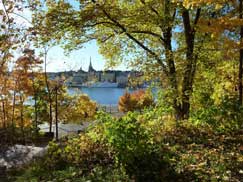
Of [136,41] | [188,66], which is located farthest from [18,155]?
[136,41]

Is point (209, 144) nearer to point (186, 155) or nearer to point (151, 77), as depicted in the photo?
point (186, 155)

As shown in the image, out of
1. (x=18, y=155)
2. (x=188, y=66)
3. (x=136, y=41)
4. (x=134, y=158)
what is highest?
(x=136, y=41)

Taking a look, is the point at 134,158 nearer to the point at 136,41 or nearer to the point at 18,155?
the point at 18,155

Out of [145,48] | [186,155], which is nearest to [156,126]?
[186,155]

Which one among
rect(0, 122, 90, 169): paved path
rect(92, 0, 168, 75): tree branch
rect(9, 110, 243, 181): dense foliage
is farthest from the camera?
rect(92, 0, 168, 75): tree branch

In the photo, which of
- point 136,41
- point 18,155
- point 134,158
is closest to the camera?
point 134,158

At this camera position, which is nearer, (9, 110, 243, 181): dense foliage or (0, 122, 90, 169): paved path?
(9, 110, 243, 181): dense foliage

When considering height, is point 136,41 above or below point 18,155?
above

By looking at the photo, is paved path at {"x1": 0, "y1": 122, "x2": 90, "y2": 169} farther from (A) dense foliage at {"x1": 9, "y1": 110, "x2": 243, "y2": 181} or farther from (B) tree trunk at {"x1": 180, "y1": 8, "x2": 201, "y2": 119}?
(B) tree trunk at {"x1": 180, "y1": 8, "x2": 201, "y2": 119}

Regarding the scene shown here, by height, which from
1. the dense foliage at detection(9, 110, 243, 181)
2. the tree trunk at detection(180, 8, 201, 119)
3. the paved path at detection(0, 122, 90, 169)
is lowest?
the paved path at detection(0, 122, 90, 169)

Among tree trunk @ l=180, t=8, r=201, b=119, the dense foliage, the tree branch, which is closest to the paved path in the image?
the dense foliage

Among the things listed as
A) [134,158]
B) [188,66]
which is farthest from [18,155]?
[188,66]

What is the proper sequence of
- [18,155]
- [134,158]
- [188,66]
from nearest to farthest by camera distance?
[134,158] → [18,155] → [188,66]

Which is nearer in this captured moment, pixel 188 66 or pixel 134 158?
pixel 134 158
